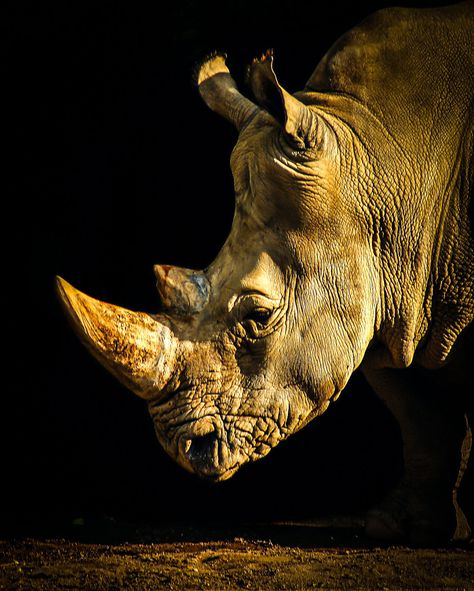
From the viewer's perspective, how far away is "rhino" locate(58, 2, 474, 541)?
16.0 ft

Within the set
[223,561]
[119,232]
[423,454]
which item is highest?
[119,232]

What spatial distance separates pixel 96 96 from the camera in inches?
290

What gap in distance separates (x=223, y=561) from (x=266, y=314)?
1260 mm

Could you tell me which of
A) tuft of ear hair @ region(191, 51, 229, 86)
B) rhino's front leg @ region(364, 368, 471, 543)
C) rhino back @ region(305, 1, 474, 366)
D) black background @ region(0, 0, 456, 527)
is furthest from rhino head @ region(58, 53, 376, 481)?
black background @ region(0, 0, 456, 527)

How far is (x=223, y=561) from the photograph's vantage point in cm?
547

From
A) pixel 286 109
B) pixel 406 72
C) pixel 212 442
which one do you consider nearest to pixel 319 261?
pixel 286 109

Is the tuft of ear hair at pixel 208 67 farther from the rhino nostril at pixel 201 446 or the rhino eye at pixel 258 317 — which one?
the rhino nostril at pixel 201 446

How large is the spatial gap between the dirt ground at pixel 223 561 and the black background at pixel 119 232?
70 cm

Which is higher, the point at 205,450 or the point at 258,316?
the point at 258,316

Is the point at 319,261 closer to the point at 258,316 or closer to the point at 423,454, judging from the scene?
the point at 258,316

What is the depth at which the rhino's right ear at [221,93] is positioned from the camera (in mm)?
5512

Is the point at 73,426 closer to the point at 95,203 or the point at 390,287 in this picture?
the point at 95,203

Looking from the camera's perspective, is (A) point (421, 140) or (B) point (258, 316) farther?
(A) point (421, 140)

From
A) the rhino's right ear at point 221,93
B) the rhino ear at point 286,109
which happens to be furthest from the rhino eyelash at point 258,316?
the rhino's right ear at point 221,93
